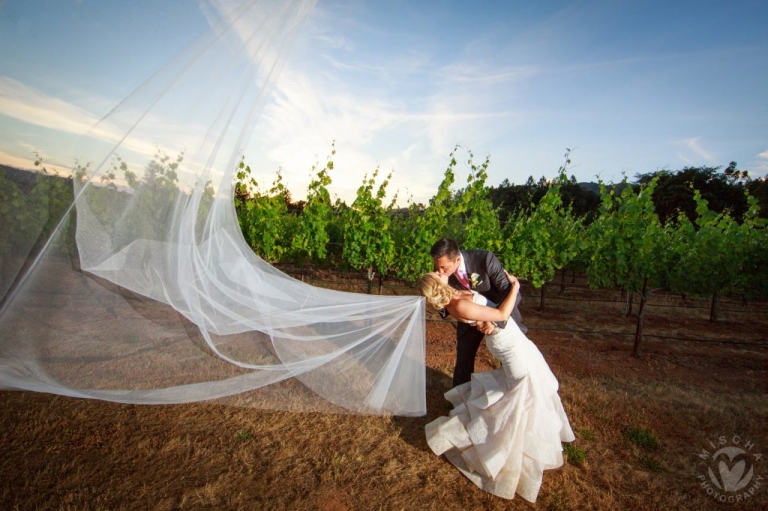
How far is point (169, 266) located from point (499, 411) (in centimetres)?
246

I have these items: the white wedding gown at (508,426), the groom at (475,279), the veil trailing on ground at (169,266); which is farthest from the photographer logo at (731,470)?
the veil trailing on ground at (169,266)

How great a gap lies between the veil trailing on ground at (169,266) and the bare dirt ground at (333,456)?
51 cm

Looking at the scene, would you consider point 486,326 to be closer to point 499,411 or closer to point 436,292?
point 436,292

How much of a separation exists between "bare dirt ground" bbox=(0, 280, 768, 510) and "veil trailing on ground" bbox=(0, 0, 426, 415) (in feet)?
1.68

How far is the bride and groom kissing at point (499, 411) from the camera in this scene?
2.83 meters

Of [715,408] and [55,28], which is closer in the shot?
[55,28]

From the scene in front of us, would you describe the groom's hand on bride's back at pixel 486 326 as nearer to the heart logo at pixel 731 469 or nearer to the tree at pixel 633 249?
the heart logo at pixel 731 469

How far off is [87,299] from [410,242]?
501 centimetres

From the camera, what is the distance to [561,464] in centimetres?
304

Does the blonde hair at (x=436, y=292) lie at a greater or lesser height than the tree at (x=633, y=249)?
lesser

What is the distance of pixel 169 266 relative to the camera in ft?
8.26

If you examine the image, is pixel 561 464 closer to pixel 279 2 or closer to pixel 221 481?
pixel 221 481

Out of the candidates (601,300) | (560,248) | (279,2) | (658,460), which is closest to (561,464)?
(658,460)

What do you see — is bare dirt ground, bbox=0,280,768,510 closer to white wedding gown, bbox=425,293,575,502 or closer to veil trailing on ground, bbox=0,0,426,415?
white wedding gown, bbox=425,293,575,502
